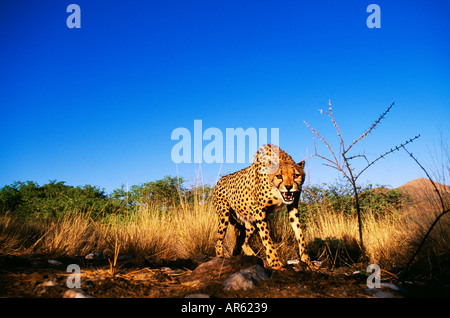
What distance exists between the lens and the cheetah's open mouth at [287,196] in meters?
4.48

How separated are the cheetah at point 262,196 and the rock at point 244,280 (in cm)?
107

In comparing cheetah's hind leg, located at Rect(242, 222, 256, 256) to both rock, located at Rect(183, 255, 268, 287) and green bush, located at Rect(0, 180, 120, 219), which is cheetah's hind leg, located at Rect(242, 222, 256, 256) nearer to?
rock, located at Rect(183, 255, 268, 287)

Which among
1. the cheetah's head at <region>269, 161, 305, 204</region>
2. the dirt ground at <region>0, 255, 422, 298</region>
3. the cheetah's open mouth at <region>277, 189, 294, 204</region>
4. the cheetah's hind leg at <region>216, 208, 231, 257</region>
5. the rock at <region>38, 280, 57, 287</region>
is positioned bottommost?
the dirt ground at <region>0, 255, 422, 298</region>

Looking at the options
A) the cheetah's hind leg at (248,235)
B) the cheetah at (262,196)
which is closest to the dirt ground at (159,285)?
the cheetah at (262,196)

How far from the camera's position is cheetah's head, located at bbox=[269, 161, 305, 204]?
4.48 meters

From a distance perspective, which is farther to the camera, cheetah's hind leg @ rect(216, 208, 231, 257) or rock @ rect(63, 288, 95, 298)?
cheetah's hind leg @ rect(216, 208, 231, 257)

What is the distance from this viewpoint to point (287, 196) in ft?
14.8

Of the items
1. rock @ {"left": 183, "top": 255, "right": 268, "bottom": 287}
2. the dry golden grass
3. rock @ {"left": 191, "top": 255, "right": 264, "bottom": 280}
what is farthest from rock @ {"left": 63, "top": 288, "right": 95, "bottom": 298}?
the dry golden grass

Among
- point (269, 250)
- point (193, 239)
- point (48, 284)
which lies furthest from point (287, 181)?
point (48, 284)

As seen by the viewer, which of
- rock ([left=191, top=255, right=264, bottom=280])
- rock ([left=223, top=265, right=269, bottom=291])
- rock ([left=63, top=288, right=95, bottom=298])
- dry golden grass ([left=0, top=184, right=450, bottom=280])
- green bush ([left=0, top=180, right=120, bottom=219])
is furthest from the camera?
green bush ([left=0, top=180, right=120, bottom=219])
